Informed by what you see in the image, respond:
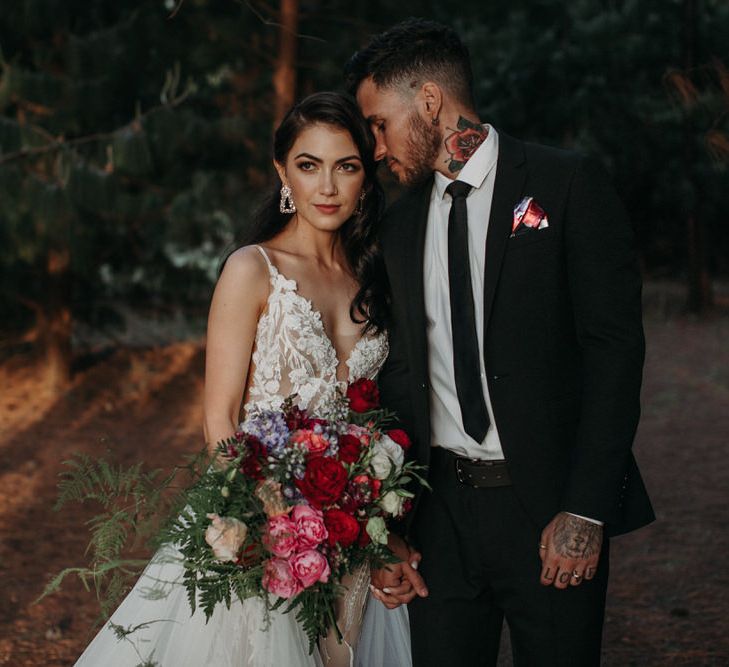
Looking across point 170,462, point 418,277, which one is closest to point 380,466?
point 418,277

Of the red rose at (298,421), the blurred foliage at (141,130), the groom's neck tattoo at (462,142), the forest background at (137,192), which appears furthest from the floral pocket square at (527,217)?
the blurred foliage at (141,130)

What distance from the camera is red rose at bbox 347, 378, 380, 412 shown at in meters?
2.85

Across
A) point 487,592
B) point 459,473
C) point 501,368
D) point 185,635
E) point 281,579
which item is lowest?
point 185,635

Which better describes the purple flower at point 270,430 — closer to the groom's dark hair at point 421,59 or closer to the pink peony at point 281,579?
the pink peony at point 281,579

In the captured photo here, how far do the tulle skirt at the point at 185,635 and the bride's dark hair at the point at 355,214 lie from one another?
3.60 ft

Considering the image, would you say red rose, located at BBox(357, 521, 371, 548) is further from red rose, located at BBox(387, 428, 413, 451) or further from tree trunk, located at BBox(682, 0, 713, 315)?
tree trunk, located at BBox(682, 0, 713, 315)

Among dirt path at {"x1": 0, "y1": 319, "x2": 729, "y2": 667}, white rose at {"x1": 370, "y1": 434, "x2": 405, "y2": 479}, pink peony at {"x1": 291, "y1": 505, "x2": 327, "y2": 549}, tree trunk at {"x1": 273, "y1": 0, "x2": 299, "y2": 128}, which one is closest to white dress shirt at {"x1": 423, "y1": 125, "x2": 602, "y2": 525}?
white rose at {"x1": 370, "y1": 434, "x2": 405, "y2": 479}

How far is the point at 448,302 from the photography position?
285 cm

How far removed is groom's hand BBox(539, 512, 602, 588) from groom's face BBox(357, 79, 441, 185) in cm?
119

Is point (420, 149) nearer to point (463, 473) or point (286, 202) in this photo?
point (286, 202)

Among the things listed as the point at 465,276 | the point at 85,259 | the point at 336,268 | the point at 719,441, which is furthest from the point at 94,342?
the point at 465,276

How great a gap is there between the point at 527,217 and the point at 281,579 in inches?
48.9

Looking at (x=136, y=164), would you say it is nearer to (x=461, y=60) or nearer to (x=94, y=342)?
(x=461, y=60)

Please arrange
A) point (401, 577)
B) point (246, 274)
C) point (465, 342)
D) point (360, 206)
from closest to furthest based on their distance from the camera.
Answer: point (465, 342), point (401, 577), point (246, 274), point (360, 206)
